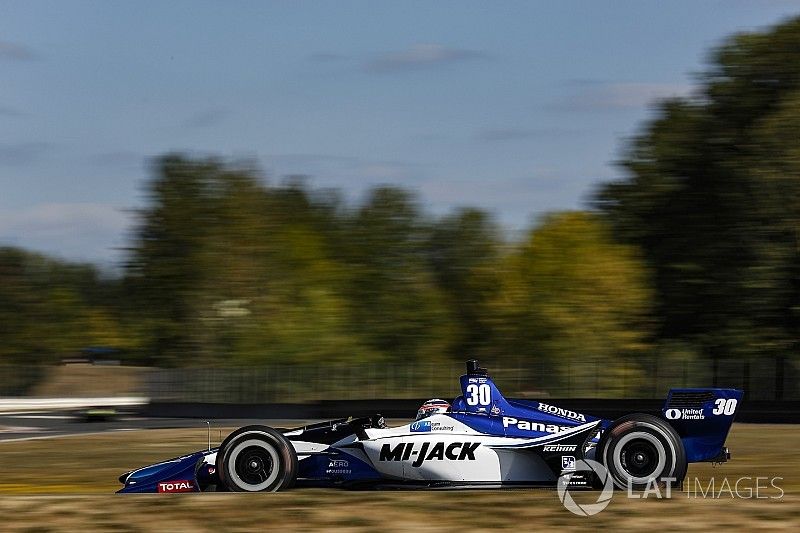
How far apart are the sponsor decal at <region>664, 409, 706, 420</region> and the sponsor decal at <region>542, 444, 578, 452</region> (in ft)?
3.17

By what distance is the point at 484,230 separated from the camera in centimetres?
7675

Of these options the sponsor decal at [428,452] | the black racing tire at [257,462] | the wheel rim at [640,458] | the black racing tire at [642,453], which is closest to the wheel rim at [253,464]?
the black racing tire at [257,462]

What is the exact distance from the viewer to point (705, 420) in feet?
36.1

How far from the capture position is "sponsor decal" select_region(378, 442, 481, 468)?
11.5 meters

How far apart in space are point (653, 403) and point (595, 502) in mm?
19272

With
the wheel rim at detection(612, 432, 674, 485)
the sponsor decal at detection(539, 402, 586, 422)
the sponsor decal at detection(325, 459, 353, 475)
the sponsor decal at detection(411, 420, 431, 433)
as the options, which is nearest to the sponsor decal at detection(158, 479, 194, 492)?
the sponsor decal at detection(325, 459, 353, 475)

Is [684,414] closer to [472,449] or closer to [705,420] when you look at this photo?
[705,420]

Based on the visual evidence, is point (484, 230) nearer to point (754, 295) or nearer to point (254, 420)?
point (754, 295)

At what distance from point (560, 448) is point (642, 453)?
37.8 inches

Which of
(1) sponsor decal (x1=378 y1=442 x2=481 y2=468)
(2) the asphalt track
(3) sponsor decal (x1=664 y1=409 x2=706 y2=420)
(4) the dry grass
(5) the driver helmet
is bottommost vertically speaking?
(4) the dry grass

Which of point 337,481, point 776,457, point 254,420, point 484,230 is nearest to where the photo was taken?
point 337,481

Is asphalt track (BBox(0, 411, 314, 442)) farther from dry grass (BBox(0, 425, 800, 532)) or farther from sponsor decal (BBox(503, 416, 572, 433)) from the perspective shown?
dry grass (BBox(0, 425, 800, 532))

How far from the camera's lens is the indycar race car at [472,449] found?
35.2 feet

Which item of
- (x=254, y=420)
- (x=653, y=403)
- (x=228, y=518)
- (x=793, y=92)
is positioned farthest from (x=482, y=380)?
(x=793, y=92)
